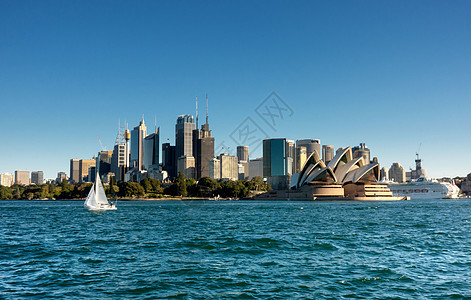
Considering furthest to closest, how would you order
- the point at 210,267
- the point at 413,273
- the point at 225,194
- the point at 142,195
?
the point at 225,194 → the point at 142,195 → the point at 210,267 → the point at 413,273

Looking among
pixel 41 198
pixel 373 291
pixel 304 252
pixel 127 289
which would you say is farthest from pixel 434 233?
pixel 41 198

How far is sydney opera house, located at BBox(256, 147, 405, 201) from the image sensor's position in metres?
125

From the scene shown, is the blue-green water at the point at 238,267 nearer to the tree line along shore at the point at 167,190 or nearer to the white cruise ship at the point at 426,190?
the tree line along shore at the point at 167,190

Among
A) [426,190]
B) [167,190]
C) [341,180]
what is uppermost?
[341,180]

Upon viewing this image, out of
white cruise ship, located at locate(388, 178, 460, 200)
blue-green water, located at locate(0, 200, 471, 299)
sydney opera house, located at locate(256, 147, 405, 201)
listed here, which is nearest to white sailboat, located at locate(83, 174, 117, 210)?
blue-green water, located at locate(0, 200, 471, 299)

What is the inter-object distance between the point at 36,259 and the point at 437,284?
16.9 meters

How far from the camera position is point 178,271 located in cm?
1573

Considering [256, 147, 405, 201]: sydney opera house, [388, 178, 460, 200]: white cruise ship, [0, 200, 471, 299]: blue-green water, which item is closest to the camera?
[0, 200, 471, 299]: blue-green water

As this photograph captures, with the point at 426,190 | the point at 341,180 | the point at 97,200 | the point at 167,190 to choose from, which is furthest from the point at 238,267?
the point at 167,190

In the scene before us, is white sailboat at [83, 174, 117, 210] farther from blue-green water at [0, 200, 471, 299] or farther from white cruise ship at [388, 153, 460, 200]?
white cruise ship at [388, 153, 460, 200]

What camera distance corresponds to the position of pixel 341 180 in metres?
128

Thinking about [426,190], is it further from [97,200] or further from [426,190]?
[97,200]

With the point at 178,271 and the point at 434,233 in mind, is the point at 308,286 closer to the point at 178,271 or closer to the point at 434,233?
the point at 178,271

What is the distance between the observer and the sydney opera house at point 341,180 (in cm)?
12500
